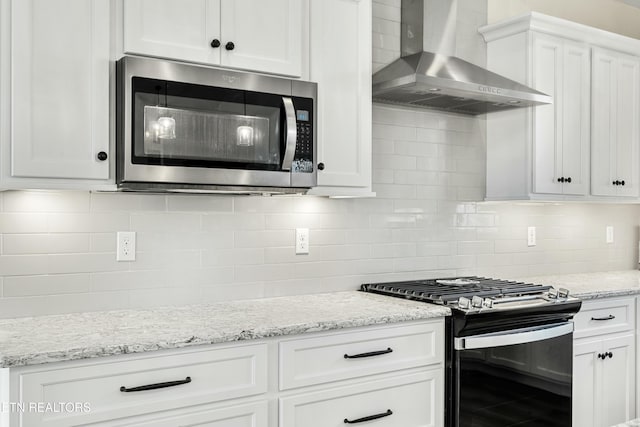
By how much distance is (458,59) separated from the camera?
330 cm

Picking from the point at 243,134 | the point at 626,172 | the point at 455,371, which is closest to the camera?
the point at 243,134

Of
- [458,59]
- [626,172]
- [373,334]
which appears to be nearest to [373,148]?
[458,59]

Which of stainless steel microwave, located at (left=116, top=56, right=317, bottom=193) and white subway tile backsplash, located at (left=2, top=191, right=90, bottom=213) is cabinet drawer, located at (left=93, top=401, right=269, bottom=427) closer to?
stainless steel microwave, located at (left=116, top=56, right=317, bottom=193)

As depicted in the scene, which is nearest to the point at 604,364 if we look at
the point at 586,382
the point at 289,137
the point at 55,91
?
the point at 586,382

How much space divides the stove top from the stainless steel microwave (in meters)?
0.76

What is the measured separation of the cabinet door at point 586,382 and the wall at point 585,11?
1939 millimetres

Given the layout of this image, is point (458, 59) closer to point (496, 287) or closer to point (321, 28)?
point (321, 28)

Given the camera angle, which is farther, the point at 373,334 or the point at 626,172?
the point at 626,172

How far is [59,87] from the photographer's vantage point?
2137 millimetres

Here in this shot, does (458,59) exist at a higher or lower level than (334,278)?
higher

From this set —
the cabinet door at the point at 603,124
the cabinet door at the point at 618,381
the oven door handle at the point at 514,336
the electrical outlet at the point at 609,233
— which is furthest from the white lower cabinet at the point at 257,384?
the electrical outlet at the point at 609,233

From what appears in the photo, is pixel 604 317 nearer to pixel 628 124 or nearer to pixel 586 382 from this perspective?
pixel 586 382

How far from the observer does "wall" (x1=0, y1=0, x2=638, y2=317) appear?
2.45 m

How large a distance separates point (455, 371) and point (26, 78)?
1.97m
